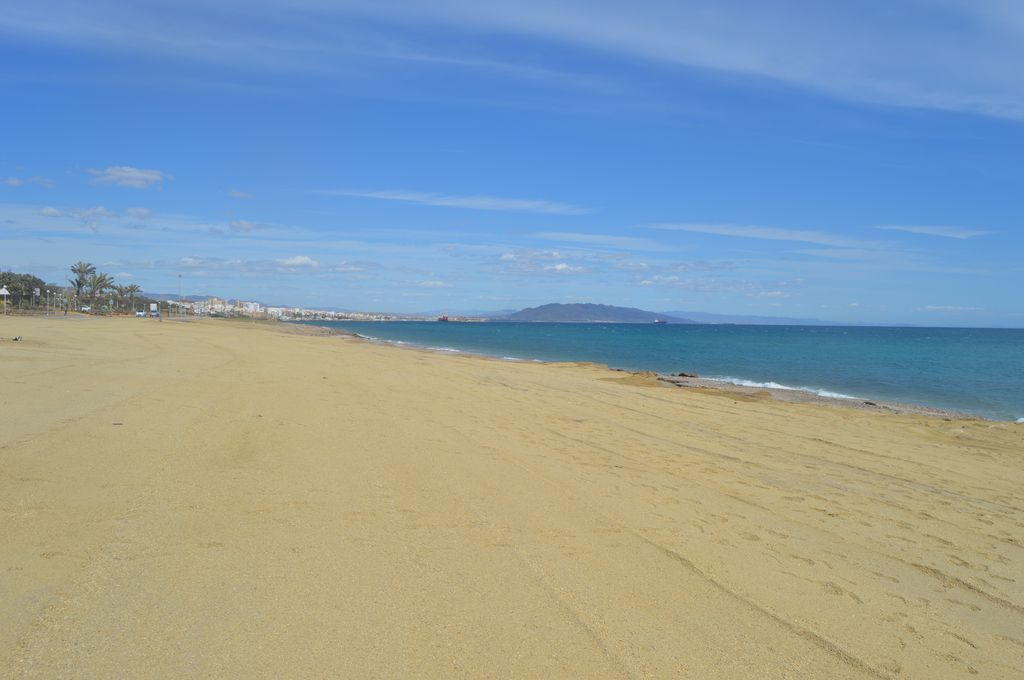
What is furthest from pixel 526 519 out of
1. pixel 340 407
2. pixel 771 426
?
pixel 771 426

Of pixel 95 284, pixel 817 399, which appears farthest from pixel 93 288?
pixel 817 399

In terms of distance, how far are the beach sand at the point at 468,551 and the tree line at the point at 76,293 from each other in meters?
87.4

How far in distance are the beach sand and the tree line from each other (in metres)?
87.4

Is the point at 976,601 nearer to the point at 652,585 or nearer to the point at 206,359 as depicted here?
the point at 652,585

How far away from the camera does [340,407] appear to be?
39.2 feet

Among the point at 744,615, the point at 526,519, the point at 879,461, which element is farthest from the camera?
the point at 879,461

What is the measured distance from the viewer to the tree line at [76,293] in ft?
272

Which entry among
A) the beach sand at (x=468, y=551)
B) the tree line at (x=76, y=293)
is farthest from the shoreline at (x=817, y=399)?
the tree line at (x=76, y=293)

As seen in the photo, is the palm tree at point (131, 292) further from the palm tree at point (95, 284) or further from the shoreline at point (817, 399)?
the shoreline at point (817, 399)

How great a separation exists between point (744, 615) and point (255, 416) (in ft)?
26.3

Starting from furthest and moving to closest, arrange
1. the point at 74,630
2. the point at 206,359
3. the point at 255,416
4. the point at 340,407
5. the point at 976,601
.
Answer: the point at 206,359 → the point at 340,407 → the point at 255,416 → the point at 976,601 → the point at 74,630

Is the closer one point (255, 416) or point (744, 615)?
point (744, 615)

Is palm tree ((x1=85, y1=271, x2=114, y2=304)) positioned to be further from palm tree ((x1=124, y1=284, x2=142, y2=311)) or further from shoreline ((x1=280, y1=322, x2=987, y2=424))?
shoreline ((x1=280, y1=322, x2=987, y2=424))

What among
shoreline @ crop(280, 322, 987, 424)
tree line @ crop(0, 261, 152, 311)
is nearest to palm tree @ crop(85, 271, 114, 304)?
tree line @ crop(0, 261, 152, 311)
